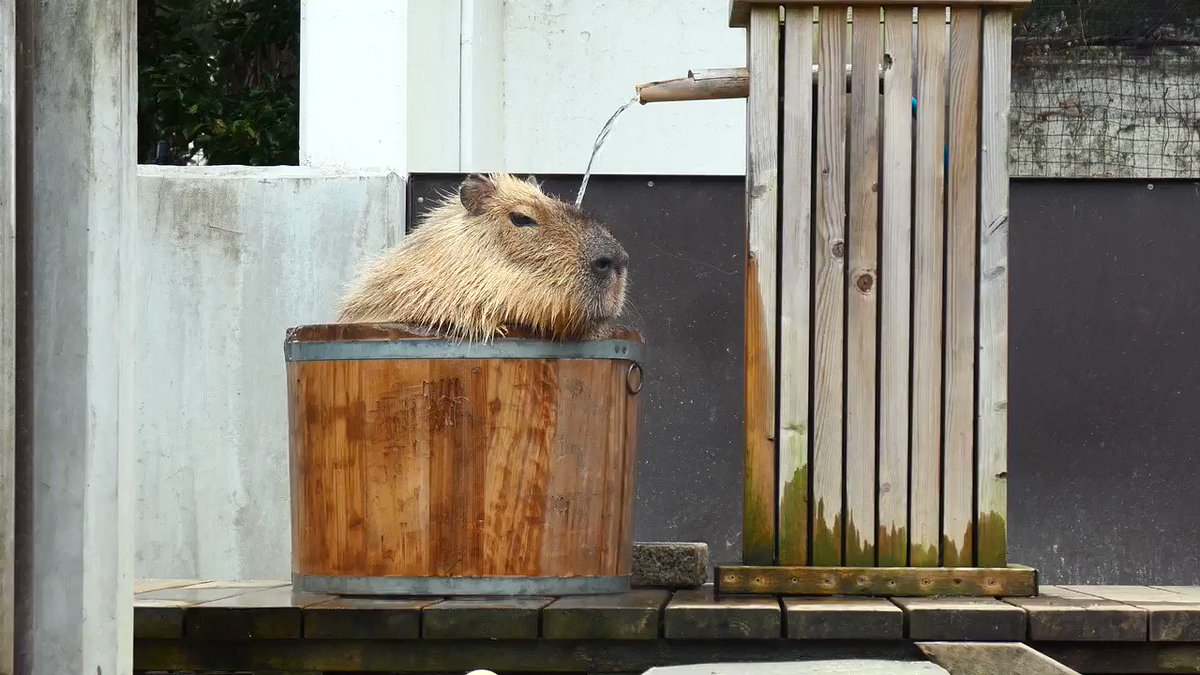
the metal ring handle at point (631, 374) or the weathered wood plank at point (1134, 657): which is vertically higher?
the metal ring handle at point (631, 374)

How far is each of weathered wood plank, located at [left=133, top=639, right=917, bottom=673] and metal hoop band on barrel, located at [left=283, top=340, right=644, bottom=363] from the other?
638 mm

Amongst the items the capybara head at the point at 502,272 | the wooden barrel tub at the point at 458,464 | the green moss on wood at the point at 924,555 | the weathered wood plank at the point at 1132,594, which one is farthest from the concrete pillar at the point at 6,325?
the weathered wood plank at the point at 1132,594

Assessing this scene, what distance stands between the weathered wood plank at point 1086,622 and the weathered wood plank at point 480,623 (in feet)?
3.40

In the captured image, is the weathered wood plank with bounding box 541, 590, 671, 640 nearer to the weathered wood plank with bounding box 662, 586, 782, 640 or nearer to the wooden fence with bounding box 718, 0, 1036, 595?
the weathered wood plank with bounding box 662, 586, 782, 640

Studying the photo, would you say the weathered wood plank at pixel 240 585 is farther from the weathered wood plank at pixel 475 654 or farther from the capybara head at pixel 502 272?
the capybara head at pixel 502 272

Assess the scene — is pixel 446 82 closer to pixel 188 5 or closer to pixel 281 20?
pixel 281 20

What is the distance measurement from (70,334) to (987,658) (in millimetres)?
1798

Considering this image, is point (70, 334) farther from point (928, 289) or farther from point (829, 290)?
point (928, 289)

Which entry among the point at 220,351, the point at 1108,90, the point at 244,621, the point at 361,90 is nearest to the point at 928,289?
the point at 244,621

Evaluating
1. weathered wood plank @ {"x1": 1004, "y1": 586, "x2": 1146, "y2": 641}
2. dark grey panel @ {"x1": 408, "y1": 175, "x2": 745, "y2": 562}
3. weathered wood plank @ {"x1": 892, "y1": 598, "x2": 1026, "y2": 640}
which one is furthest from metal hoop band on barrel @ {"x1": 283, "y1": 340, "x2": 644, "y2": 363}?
dark grey panel @ {"x1": 408, "y1": 175, "x2": 745, "y2": 562}

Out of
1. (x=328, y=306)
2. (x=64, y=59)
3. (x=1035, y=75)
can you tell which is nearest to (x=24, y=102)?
(x=64, y=59)

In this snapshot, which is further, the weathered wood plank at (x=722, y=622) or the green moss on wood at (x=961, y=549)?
the green moss on wood at (x=961, y=549)

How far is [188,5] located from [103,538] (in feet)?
22.4

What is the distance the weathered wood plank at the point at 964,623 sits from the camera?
10.6 ft
